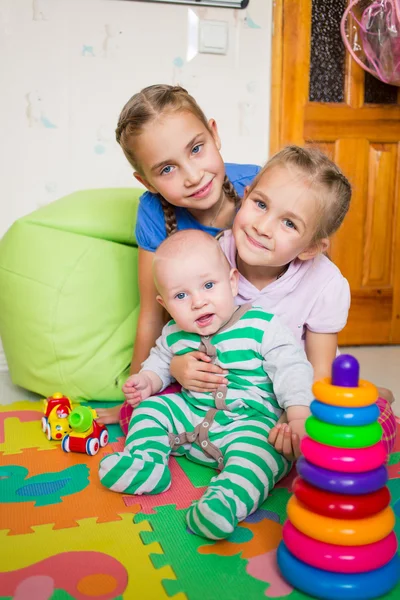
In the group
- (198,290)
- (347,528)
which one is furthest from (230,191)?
(347,528)

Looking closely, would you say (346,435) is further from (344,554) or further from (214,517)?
(214,517)

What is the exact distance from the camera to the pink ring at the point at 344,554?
0.89m

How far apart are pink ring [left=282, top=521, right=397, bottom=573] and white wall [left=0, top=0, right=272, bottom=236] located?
5.82 feet

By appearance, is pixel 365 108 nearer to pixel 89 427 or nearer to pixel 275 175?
pixel 275 175

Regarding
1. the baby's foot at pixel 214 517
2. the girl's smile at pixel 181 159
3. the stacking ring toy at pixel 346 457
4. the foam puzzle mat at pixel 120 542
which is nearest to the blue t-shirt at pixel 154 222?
the girl's smile at pixel 181 159

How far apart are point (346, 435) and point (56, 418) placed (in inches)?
36.5

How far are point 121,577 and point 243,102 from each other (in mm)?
1950

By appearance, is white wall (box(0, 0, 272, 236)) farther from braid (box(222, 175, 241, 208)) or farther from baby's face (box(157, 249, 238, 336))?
baby's face (box(157, 249, 238, 336))

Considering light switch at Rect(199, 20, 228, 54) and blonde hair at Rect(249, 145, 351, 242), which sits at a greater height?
light switch at Rect(199, 20, 228, 54)

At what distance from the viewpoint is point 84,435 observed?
1513mm

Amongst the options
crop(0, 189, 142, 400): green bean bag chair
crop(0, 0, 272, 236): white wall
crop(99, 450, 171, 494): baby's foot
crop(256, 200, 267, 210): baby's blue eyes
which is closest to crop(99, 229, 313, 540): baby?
crop(99, 450, 171, 494): baby's foot

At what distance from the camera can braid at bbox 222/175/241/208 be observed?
5.41 feet

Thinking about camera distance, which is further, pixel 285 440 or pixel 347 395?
pixel 285 440

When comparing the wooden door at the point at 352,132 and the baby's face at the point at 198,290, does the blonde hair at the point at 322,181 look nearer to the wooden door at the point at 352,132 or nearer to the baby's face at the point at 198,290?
the baby's face at the point at 198,290
